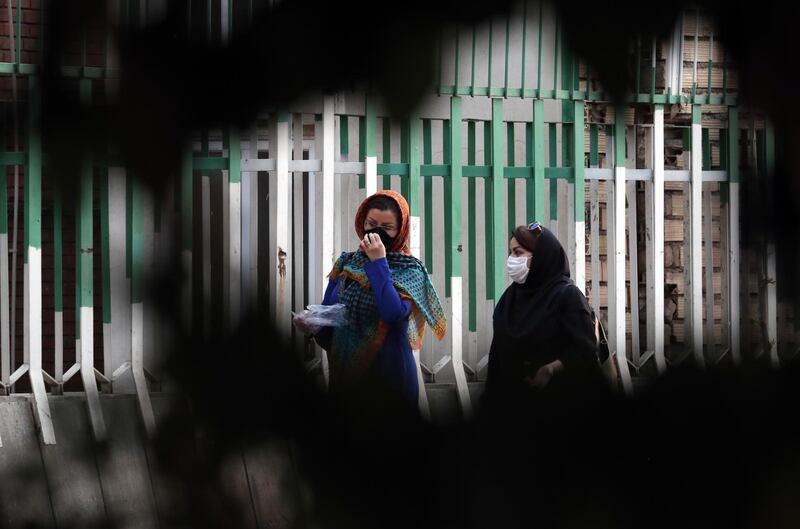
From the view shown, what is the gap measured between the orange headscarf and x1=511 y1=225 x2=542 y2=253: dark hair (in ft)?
2.43

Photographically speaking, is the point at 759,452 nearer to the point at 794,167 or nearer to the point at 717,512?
the point at 717,512

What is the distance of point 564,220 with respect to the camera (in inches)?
219

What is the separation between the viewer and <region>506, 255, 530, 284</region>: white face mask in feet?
13.5

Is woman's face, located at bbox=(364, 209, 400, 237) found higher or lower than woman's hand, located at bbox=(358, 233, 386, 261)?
higher

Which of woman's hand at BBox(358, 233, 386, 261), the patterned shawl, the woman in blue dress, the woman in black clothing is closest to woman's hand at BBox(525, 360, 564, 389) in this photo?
the woman in black clothing

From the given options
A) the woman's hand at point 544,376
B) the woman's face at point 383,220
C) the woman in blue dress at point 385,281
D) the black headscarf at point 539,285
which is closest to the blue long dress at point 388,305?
the woman in blue dress at point 385,281

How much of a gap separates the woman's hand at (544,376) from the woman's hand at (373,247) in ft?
7.27

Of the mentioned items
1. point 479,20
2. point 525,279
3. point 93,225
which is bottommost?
point 525,279

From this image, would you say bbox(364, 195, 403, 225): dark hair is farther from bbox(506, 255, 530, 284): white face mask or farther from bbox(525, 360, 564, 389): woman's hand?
bbox(525, 360, 564, 389): woman's hand

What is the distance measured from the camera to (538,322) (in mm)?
2580

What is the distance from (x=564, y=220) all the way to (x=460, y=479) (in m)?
4.86

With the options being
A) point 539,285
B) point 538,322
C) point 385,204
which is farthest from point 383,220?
point 538,322

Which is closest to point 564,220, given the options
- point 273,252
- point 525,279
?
point 525,279

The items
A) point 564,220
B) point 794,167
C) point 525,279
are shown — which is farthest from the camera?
point 564,220
